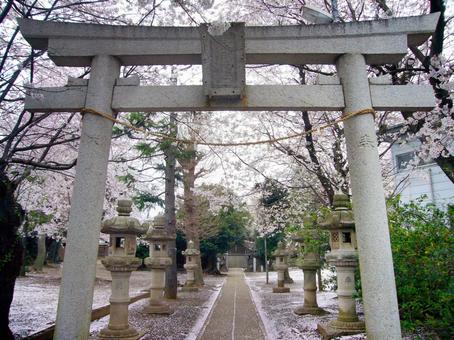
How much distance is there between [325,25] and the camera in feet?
14.8

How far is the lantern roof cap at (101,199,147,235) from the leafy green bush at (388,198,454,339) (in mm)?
4786

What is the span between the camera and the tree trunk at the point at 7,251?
16.6ft

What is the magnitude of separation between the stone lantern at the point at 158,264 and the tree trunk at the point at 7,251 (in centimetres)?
432

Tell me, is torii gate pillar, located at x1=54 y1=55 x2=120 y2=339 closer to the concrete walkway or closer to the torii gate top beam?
the torii gate top beam

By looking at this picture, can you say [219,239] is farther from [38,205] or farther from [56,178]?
[56,178]

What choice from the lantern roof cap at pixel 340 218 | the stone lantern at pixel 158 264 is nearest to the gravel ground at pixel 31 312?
the stone lantern at pixel 158 264

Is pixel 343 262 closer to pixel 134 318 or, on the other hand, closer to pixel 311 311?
pixel 311 311

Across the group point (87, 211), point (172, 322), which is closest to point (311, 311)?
point (172, 322)

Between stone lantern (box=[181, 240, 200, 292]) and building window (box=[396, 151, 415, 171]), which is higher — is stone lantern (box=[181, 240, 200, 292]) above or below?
below

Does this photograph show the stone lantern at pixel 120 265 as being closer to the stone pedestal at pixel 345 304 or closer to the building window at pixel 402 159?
the stone pedestal at pixel 345 304

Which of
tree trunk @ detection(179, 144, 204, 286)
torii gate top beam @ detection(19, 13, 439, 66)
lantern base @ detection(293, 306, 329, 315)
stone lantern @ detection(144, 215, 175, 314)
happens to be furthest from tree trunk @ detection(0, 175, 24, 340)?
tree trunk @ detection(179, 144, 204, 286)

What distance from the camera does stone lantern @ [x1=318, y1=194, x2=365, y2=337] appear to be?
638 cm

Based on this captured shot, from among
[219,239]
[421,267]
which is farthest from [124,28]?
[219,239]

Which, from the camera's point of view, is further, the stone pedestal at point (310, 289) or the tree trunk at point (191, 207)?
the tree trunk at point (191, 207)
